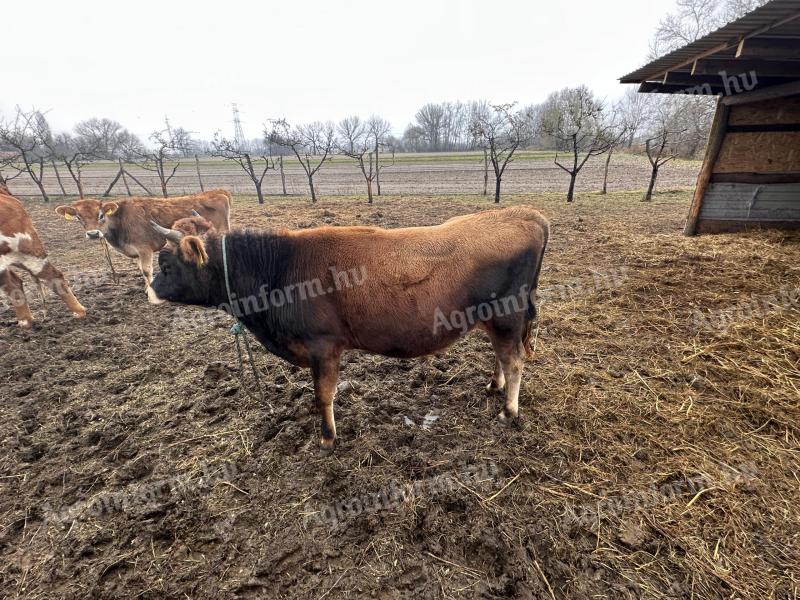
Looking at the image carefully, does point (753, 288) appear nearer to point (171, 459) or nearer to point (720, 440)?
point (720, 440)

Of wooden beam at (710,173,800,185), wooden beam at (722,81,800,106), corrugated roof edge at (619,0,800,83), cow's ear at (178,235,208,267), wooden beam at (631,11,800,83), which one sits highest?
corrugated roof edge at (619,0,800,83)

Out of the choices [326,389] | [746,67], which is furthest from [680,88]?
[326,389]

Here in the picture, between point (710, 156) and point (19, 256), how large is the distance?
13792 mm

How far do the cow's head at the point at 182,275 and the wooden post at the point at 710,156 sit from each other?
10.5m

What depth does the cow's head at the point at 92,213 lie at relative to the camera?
7043 millimetres

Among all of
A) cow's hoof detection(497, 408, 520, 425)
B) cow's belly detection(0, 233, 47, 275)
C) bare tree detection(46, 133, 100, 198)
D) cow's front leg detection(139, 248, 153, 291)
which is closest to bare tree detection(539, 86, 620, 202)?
cow's hoof detection(497, 408, 520, 425)

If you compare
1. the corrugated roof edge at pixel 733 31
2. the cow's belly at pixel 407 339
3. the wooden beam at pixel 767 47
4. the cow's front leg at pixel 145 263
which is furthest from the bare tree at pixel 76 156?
the wooden beam at pixel 767 47

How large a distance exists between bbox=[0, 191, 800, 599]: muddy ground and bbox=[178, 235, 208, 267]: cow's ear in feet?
5.61

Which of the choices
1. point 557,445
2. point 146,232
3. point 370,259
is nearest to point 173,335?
point 146,232

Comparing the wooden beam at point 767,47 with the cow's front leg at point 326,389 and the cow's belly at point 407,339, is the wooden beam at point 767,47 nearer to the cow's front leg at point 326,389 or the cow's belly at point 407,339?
the cow's belly at point 407,339

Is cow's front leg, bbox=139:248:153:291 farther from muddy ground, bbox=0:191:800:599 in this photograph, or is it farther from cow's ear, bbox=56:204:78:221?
muddy ground, bbox=0:191:800:599

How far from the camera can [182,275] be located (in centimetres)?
330

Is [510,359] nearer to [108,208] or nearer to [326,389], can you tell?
[326,389]

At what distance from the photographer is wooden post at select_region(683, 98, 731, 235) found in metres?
8.10
